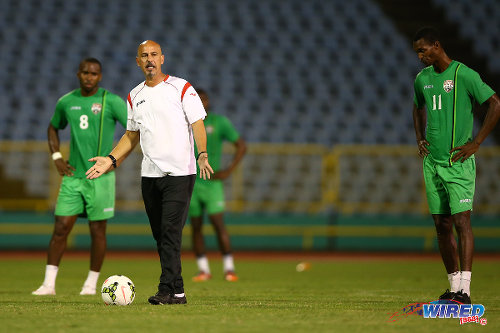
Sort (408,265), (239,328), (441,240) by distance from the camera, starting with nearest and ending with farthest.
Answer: (239,328) < (441,240) < (408,265)

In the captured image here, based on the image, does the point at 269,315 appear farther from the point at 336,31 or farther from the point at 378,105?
the point at 336,31

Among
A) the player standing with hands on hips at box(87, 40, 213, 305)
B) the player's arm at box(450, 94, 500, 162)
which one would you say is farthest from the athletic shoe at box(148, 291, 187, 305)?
the player's arm at box(450, 94, 500, 162)

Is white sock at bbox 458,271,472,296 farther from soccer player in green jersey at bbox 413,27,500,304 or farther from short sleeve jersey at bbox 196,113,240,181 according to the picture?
short sleeve jersey at bbox 196,113,240,181

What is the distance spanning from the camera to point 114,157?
284 inches

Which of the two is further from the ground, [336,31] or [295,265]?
[336,31]

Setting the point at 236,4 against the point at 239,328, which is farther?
the point at 236,4

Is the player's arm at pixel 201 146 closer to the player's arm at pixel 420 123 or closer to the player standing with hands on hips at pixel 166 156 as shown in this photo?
the player standing with hands on hips at pixel 166 156

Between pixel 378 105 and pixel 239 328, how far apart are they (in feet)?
48.3

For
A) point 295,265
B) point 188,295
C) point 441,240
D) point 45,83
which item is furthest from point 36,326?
point 45,83

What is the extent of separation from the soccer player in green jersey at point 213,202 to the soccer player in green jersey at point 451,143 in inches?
163

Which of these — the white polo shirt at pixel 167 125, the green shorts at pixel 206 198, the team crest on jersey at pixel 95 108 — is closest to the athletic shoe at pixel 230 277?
the green shorts at pixel 206 198

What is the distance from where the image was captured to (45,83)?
19.3 metres

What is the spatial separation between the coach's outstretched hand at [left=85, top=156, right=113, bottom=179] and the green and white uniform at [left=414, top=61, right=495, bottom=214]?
9.19 ft

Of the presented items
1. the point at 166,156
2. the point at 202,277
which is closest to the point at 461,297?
the point at 166,156
